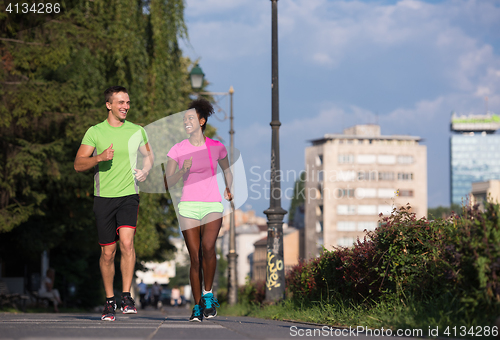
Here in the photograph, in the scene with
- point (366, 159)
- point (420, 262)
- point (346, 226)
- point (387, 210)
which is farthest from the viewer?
point (366, 159)

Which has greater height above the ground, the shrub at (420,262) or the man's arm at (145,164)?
the man's arm at (145,164)

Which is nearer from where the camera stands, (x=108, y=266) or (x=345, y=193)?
(x=108, y=266)

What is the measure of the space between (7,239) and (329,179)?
111m

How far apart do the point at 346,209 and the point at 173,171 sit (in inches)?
4883

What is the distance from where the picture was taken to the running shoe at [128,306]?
6805 mm

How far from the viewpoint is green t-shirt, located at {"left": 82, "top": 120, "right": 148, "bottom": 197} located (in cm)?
705

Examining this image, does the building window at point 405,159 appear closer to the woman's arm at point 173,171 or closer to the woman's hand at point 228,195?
the woman's hand at point 228,195

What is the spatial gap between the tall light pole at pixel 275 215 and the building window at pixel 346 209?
117 metres

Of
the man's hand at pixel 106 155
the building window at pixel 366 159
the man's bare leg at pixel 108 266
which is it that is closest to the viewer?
the man's hand at pixel 106 155

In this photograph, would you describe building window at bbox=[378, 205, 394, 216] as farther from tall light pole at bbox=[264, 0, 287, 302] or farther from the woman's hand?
tall light pole at bbox=[264, 0, 287, 302]

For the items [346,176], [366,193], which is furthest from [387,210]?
[366,193]

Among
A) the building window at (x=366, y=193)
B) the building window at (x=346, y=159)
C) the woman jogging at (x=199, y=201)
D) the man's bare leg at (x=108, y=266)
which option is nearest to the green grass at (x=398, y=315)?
the woman jogging at (x=199, y=201)

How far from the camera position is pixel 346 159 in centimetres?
13200

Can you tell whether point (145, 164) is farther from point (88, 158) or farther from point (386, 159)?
point (386, 159)
